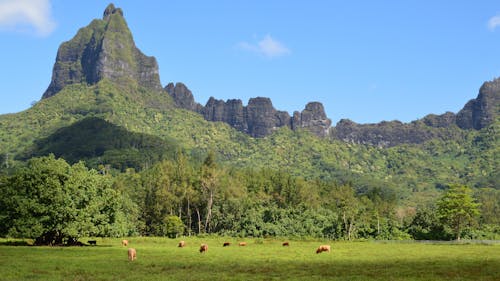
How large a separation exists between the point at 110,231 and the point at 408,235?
234ft

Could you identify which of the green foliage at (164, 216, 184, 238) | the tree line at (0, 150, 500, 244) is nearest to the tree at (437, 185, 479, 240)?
the tree line at (0, 150, 500, 244)

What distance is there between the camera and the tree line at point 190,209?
7219 cm

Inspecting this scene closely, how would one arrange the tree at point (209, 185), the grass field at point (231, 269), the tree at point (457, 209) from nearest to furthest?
the grass field at point (231, 269)
the tree at point (457, 209)
the tree at point (209, 185)

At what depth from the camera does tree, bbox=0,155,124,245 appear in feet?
232

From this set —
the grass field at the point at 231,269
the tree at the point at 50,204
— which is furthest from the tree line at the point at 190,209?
the grass field at the point at 231,269

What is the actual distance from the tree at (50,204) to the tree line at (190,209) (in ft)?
0.41

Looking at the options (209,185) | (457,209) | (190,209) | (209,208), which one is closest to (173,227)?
(209,208)

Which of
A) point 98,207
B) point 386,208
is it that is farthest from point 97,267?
A: point 386,208

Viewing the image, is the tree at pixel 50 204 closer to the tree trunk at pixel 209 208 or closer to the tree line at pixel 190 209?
the tree line at pixel 190 209

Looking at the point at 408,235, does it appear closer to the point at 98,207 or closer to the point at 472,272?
the point at 98,207

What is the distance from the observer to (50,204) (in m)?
72.0

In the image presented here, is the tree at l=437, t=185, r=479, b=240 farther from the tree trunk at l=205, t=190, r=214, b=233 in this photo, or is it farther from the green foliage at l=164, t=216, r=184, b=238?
the green foliage at l=164, t=216, r=184, b=238

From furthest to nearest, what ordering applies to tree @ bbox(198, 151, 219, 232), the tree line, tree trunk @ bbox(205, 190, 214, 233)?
tree @ bbox(198, 151, 219, 232) < tree trunk @ bbox(205, 190, 214, 233) < the tree line

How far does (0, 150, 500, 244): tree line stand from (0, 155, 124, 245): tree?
0.13 meters
